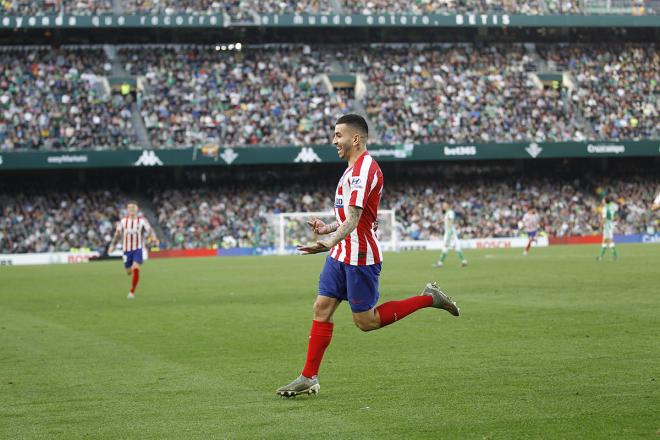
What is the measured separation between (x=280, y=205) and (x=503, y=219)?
12.5 m

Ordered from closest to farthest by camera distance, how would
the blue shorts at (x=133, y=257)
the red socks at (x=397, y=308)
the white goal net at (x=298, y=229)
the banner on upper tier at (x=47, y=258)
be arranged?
the red socks at (x=397, y=308) → the blue shorts at (x=133, y=257) → the banner on upper tier at (x=47, y=258) → the white goal net at (x=298, y=229)

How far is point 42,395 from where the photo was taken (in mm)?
9695

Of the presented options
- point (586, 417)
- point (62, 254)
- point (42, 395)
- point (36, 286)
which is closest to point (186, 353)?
point (42, 395)

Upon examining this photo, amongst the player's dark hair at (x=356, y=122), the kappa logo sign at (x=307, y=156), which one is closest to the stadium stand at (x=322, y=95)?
the kappa logo sign at (x=307, y=156)

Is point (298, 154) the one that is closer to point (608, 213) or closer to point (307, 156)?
point (307, 156)

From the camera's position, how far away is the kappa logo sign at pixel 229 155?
5316cm

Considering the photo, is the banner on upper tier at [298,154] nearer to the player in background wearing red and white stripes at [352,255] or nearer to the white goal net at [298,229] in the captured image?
the white goal net at [298,229]

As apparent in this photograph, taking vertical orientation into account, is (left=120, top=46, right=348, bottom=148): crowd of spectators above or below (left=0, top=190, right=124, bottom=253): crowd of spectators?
above

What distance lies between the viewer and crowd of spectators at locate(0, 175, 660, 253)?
5197 centimetres

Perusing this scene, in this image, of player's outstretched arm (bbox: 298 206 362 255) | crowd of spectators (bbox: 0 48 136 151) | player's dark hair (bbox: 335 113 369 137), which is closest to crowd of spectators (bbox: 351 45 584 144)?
crowd of spectators (bbox: 0 48 136 151)

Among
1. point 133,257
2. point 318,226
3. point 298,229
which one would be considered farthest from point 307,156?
point 318,226

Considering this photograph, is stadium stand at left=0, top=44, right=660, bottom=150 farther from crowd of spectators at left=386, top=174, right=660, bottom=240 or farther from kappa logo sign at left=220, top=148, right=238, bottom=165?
crowd of spectators at left=386, top=174, right=660, bottom=240

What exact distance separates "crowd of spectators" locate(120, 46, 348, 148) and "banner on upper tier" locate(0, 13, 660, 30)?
281cm

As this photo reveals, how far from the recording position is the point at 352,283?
9000mm
